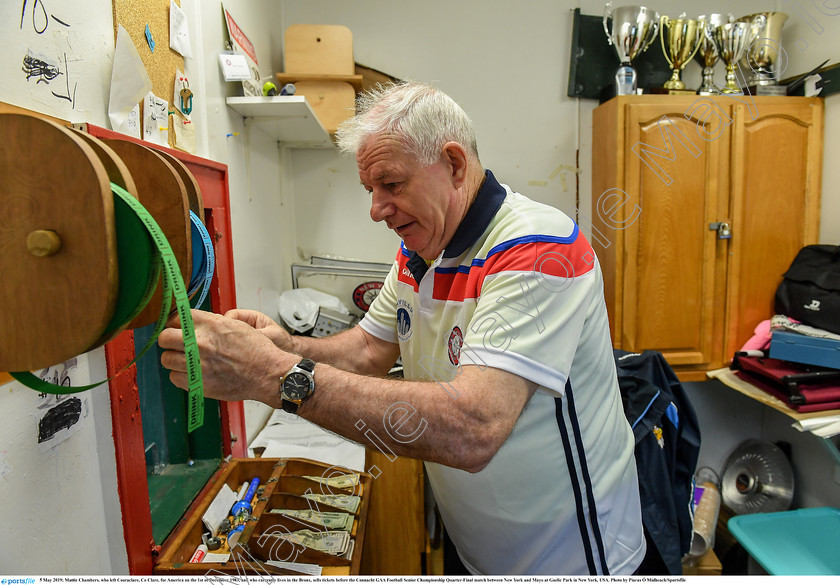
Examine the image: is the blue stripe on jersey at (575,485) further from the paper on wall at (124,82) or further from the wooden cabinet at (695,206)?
the paper on wall at (124,82)

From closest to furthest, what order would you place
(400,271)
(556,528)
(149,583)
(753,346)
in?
1. (149,583)
2. (556,528)
3. (400,271)
4. (753,346)

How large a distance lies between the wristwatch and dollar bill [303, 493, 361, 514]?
587mm

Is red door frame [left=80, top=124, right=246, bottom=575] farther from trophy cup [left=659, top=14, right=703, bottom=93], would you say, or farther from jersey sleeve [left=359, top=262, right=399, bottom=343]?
trophy cup [left=659, top=14, right=703, bottom=93]

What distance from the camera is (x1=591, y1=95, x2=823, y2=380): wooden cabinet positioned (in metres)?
1.32

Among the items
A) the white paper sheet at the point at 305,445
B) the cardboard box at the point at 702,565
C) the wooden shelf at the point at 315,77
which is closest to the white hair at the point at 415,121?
the white paper sheet at the point at 305,445

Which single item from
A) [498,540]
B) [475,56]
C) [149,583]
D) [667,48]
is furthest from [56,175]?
[667,48]

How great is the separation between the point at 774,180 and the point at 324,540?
5.40 feet

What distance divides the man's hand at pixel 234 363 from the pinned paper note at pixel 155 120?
545 millimetres

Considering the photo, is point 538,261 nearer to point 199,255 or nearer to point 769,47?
point 199,255

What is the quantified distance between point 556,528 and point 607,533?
105mm

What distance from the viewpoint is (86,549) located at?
66 centimetres

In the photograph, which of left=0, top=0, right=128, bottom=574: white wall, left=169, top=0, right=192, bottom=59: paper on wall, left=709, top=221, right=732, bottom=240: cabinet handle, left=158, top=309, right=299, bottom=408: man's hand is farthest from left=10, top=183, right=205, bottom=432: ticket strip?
left=709, top=221, right=732, bottom=240: cabinet handle

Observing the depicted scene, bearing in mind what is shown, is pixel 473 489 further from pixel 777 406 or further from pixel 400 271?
pixel 777 406

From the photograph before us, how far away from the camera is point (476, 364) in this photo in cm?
61
